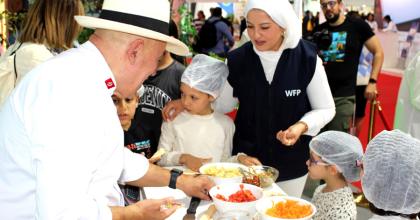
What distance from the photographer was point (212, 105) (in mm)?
3203

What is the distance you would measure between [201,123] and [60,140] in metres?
1.81

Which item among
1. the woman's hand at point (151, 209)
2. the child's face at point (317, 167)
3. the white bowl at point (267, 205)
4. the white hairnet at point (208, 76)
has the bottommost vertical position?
the child's face at point (317, 167)

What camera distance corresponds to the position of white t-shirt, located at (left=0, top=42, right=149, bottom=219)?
1.30 meters

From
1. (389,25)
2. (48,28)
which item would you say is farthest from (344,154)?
(389,25)

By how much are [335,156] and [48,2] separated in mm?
2302

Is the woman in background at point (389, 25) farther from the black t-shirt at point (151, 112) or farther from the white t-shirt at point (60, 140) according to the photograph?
the white t-shirt at point (60, 140)

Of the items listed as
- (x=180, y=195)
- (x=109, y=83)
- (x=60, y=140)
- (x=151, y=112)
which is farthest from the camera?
(x=151, y=112)

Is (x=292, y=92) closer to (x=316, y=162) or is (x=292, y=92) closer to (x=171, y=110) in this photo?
(x=316, y=162)

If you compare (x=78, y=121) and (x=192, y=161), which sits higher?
(x=78, y=121)

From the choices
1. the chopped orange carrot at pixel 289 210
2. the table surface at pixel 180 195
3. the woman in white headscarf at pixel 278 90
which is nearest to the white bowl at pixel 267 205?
the chopped orange carrot at pixel 289 210

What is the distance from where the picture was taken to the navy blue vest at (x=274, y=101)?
2.81 meters

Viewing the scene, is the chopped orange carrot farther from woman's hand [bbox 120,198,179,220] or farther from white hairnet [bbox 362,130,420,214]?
woman's hand [bbox 120,198,179,220]

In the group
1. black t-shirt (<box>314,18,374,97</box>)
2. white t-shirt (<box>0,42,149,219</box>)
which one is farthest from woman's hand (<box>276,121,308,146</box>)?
black t-shirt (<box>314,18,374,97</box>)

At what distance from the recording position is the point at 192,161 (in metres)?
2.80
